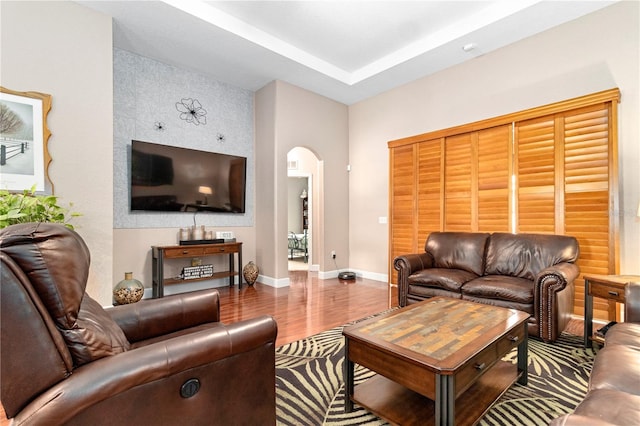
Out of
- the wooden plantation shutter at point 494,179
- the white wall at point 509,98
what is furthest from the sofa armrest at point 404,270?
the white wall at point 509,98

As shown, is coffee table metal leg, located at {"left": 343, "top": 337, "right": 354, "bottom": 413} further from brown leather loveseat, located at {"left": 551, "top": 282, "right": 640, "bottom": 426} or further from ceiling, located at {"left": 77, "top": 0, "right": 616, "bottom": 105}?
ceiling, located at {"left": 77, "top": 0, "right": 616, "bottom": 105}

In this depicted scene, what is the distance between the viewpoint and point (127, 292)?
3.65 m

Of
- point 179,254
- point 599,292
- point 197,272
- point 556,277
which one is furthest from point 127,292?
point 599,292

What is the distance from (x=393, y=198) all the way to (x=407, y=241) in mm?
707

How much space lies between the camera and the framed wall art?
2812 millimetres

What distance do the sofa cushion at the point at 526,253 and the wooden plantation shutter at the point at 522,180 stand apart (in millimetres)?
305

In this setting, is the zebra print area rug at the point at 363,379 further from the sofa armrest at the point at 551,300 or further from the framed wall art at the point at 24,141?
the framed wall art at the point at 24,141

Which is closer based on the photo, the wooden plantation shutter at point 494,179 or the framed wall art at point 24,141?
the framed wall art at point 24,141

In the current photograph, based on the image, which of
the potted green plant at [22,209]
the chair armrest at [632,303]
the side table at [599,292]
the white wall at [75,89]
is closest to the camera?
the chair armrest at [632,303]

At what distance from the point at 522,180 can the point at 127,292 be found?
4.86 m

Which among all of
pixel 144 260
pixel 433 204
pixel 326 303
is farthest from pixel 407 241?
pixel 144 260

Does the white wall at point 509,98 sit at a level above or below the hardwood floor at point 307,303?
above

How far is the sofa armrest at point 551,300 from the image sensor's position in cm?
256

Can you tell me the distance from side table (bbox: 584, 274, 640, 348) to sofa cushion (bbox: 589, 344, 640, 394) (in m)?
1.11
